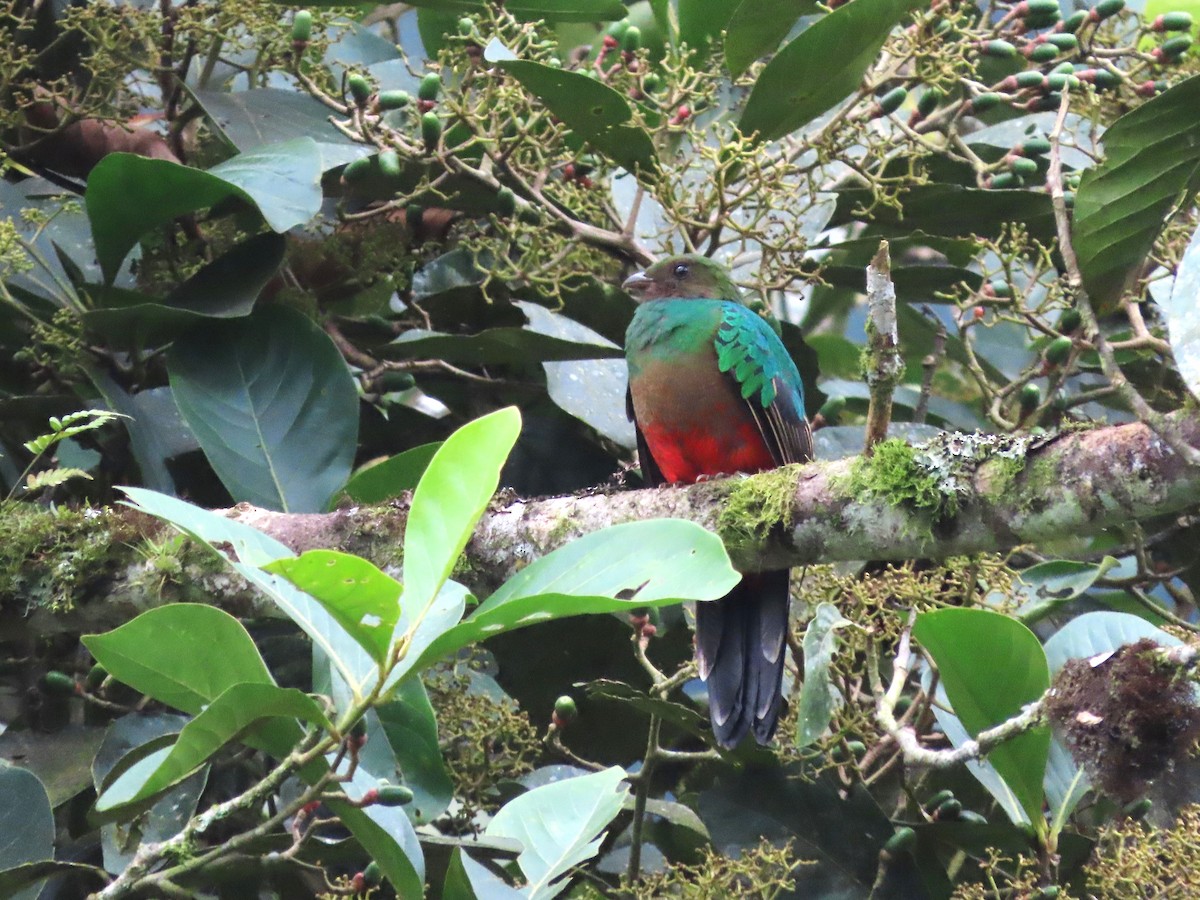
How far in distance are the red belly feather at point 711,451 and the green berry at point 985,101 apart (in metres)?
1.00

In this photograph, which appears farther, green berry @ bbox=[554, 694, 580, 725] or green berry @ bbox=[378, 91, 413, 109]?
green berry @ bbox=[378, 91, 413, 109]

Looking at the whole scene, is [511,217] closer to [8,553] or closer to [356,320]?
[356,320]

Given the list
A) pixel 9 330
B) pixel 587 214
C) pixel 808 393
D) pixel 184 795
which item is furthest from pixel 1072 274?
pixel 9 330

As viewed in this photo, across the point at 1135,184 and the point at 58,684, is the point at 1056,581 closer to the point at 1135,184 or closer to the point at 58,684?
the point at 1135,184

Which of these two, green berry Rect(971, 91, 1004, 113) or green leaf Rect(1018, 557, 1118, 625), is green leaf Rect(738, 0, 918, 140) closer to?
green berry Rect(971, 91, 1004, 113)

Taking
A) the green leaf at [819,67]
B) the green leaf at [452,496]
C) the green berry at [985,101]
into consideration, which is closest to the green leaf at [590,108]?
the green leaf at [819,67]

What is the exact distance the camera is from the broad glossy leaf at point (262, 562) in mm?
1621

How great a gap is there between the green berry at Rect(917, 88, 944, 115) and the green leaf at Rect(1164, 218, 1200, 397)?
128cm

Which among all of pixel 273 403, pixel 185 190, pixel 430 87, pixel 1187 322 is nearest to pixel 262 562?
pixel 1187 322

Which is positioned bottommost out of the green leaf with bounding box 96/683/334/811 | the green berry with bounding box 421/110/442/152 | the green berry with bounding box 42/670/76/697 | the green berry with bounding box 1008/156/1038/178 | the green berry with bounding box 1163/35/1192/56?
the green berry with bounding box 42/670/76/697

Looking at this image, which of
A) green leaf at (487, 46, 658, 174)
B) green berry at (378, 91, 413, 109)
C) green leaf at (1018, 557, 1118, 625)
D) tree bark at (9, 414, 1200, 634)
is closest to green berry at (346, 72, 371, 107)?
green berry at (378, 91, 413, 109)

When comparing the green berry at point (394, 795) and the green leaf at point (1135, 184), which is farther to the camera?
the green leaf at point (1135, 184)

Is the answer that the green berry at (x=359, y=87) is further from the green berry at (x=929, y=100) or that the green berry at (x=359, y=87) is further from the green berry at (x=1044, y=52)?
the green berry at (x=1044, y=52)

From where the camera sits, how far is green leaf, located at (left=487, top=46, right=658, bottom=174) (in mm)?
2945
